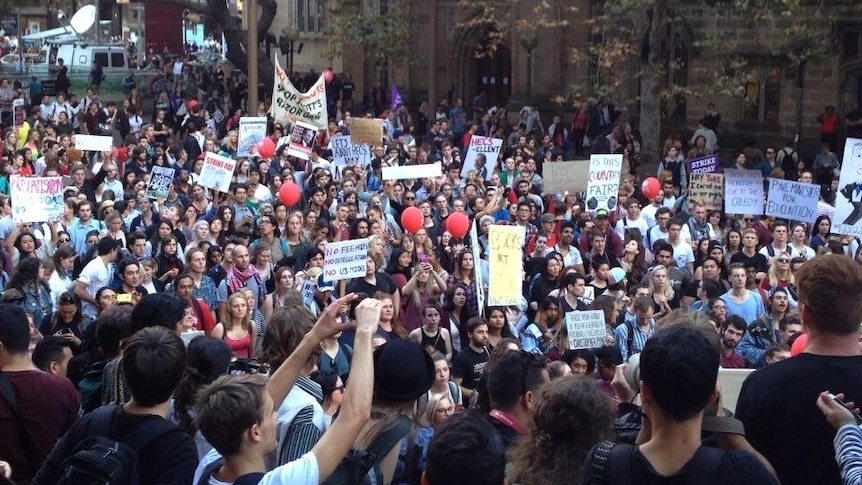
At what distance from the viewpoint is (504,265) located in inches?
410

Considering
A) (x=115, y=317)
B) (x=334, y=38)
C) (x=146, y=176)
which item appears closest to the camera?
(x=115, y=317)

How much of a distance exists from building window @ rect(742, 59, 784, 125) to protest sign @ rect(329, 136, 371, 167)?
1079 centimetres

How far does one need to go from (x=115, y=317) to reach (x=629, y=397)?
2635 mm

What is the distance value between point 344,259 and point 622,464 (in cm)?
729

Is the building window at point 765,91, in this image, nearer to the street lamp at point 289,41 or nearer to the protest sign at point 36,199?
the street lamp at point 289,41

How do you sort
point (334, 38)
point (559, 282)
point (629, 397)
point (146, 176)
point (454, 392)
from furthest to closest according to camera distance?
point (334, 38)
point (146, 176)
point (559, 282)
point (454, 392)
point (629, 397)

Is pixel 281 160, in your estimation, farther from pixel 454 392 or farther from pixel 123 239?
pixel 454 392

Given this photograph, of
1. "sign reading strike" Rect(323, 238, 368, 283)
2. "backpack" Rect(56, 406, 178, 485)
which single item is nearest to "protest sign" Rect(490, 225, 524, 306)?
"sign reading strike" Rect(323, 238, 368, 283)

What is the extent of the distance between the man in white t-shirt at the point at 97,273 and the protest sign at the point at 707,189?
7279 millimetres

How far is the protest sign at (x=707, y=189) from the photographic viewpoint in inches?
600

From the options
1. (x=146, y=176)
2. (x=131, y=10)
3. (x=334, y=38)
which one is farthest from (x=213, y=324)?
(x=131, y=10)

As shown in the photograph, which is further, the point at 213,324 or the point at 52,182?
the point at 52,182

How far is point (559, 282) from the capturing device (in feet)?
35.3

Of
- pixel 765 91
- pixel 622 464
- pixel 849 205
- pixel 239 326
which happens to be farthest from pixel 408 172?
pixel 765 91
